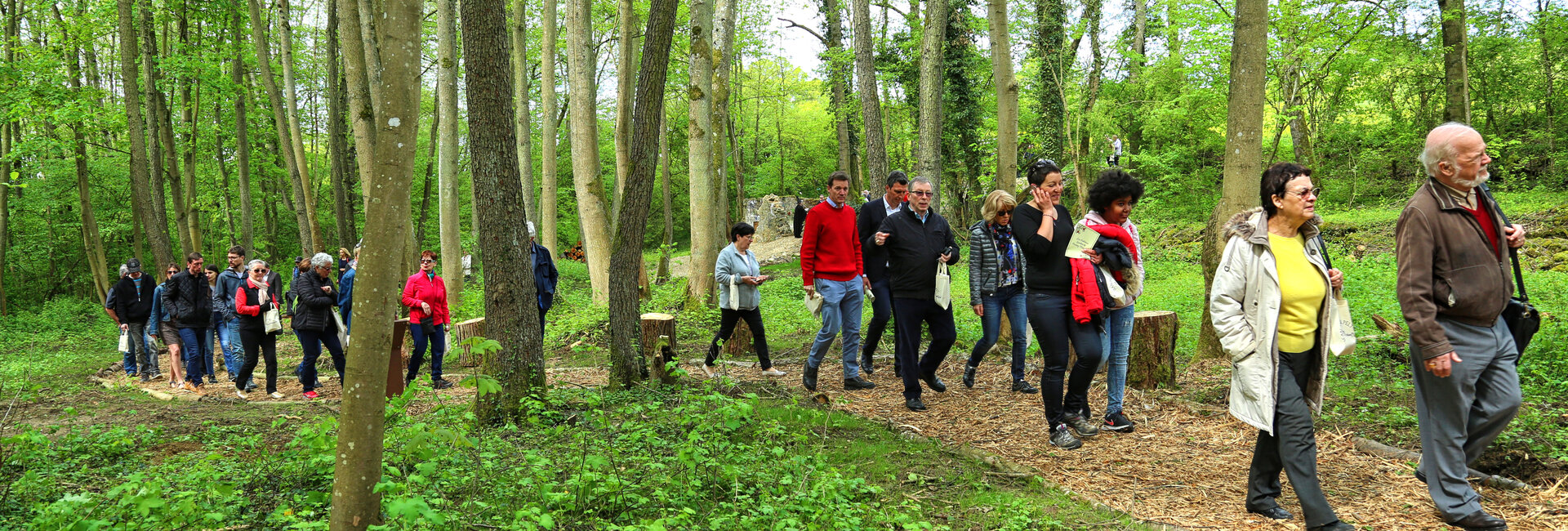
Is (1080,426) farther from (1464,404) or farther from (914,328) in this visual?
(1464,404)

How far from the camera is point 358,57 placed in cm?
1039

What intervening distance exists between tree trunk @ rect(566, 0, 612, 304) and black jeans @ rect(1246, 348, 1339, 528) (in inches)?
406

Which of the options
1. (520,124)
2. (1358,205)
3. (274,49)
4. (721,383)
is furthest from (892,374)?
(274,49)

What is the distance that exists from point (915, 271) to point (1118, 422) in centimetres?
182

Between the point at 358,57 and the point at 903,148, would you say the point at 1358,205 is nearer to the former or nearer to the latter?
the point at 903,148

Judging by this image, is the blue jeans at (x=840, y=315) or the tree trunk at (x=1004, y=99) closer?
the blue jeans at (x=840, y=315)

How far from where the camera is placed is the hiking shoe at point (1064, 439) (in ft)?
17.2

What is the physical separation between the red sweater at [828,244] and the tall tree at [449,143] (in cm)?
826

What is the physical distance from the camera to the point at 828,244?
691 cm

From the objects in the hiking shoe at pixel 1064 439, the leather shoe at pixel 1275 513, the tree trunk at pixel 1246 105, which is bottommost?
the leather shoe at pixel 1275 513

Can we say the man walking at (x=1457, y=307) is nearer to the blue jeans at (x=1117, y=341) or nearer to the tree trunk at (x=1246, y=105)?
the blue jeans at (x=1117, y=341)

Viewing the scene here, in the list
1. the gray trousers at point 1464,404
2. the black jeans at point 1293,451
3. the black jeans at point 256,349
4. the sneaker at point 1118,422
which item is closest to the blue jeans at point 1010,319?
the sneaker at point 1118,422

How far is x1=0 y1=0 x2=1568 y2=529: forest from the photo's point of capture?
3.93 m

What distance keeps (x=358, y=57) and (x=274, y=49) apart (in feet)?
53.3
